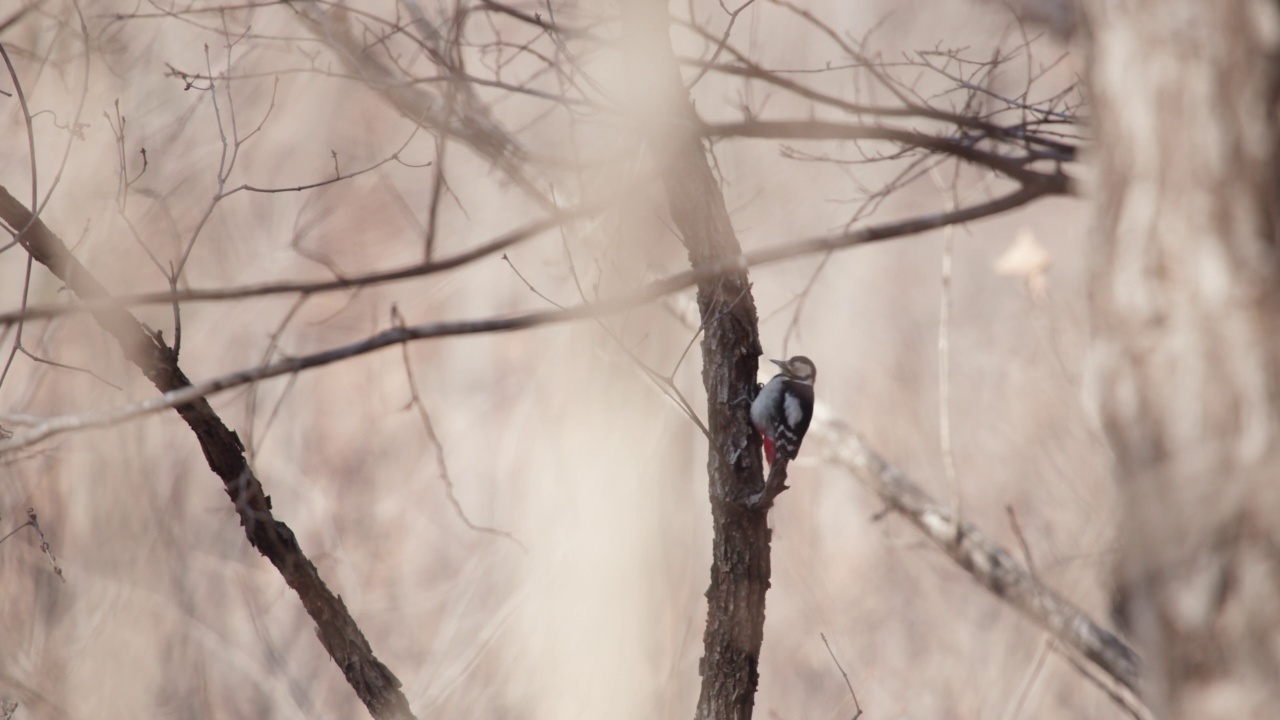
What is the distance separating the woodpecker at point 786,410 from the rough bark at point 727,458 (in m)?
0.37

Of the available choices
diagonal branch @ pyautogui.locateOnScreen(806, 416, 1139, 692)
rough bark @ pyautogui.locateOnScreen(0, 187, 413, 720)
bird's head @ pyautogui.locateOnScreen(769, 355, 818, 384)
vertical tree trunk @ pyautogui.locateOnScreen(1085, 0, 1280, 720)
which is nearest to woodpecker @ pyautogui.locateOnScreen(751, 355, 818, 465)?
bird's head @ pyautogui.locateOnScreen(769, 355, 818, 384)

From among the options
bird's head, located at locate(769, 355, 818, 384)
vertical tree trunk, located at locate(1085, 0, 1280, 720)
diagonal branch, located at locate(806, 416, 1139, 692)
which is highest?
bird's head, located at locate(769, 355, 818, 384)

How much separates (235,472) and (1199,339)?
2220mm

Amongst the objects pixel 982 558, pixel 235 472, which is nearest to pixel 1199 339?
pixel 235 472

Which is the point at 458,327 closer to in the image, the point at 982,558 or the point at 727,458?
the point at 727,458

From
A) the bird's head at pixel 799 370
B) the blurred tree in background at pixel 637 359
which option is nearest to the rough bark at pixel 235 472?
the blurred tree in background at pixel 637 359

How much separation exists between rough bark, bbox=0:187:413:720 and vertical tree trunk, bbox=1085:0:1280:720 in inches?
72.6

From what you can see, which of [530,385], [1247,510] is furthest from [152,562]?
[1247,510]

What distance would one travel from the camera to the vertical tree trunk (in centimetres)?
155

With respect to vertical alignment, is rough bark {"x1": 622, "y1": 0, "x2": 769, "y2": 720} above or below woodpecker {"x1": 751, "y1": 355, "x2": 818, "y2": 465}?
below

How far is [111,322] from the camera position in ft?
7.48

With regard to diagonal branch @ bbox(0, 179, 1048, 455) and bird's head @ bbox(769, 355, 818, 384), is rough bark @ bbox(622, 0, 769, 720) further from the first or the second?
bird's head @ bbox(769, 355, 818, 384)

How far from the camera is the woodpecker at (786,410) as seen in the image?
→ 11.6 ft

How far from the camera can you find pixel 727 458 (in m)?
2.81
